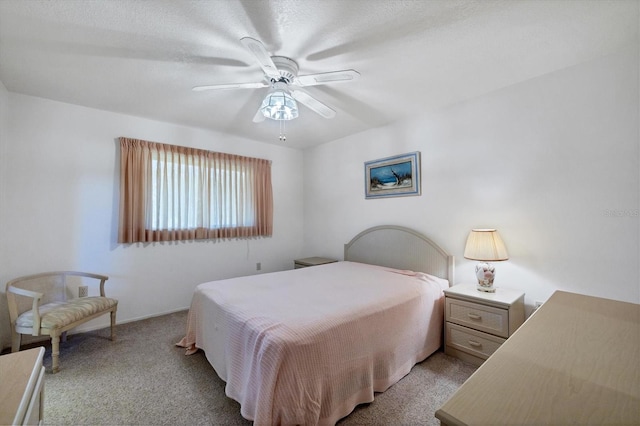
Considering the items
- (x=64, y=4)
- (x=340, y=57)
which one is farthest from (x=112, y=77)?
(x=340, y=57)

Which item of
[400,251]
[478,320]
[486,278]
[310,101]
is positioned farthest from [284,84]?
[478,320]

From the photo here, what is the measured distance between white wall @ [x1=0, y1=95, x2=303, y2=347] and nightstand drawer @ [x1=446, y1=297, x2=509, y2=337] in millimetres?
3050

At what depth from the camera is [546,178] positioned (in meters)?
2.28

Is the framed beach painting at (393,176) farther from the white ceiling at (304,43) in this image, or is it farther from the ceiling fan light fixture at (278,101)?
the ceiling fan light fixture at (278,101)

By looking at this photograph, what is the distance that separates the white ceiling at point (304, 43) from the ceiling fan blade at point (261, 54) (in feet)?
0.52

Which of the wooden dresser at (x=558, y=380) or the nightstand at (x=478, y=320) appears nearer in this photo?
the wooden dresser at (x=558, y=380)

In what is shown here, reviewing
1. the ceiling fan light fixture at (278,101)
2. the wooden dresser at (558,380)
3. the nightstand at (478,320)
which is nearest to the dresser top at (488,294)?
the nightstand at (478,320)

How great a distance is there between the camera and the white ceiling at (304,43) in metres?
1.56

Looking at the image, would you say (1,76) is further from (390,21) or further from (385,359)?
(385,359)

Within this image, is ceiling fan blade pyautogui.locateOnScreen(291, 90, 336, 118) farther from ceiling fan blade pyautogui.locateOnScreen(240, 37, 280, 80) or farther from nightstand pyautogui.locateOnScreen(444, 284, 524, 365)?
nightstand pyautogui.locateOnScreen(444, 284, 524, 365)

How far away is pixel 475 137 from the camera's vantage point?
2.72 meters

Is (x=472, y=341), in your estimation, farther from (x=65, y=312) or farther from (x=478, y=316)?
(x=65, y=312)

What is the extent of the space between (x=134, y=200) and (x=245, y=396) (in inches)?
106

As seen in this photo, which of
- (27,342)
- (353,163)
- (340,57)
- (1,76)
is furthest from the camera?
(353,163)
